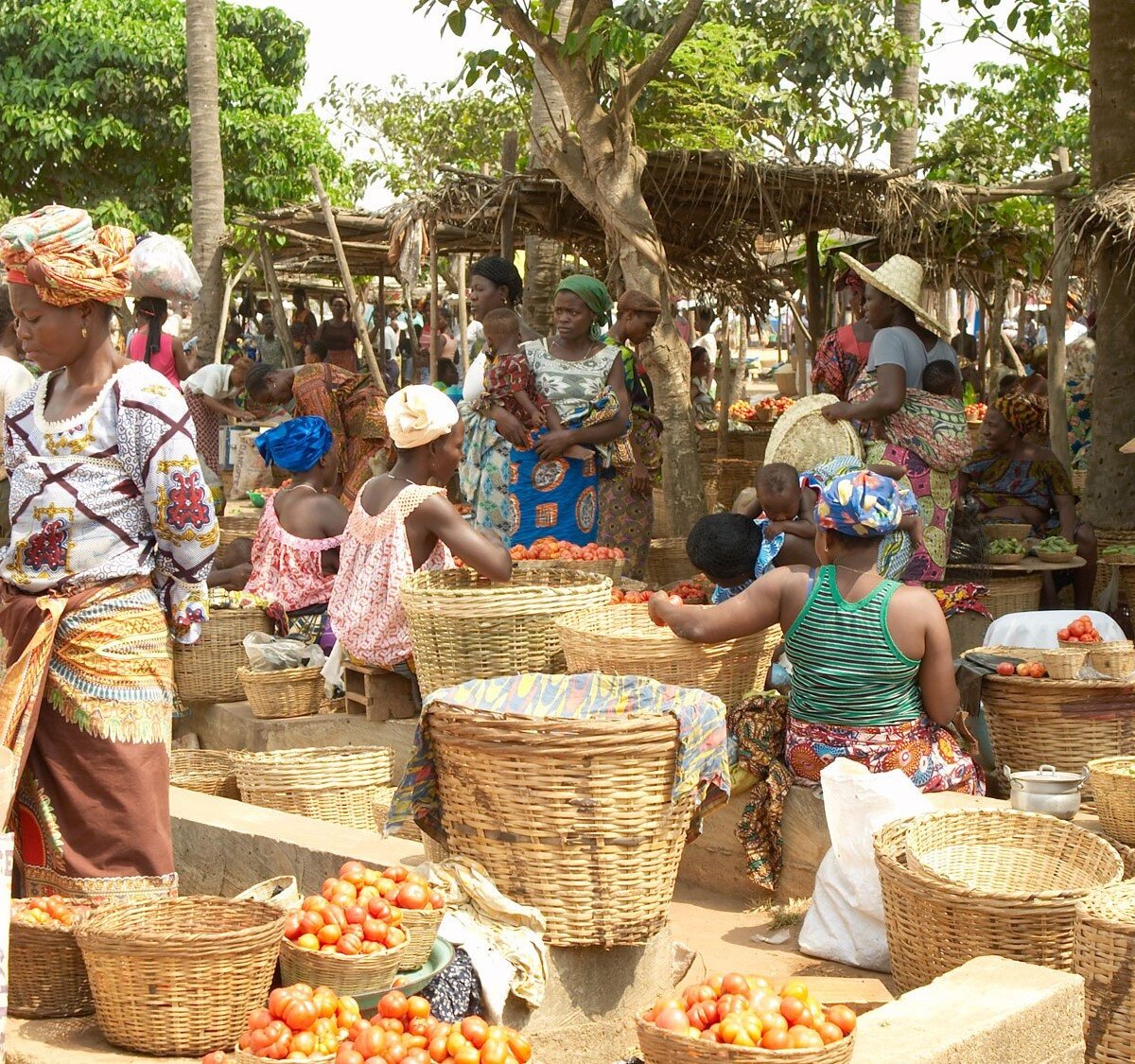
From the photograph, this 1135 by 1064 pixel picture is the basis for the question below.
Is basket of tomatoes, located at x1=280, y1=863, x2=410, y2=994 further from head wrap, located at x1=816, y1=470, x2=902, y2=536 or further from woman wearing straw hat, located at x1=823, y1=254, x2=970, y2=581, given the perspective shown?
woman wearing straw hat, located at x1=823, y1=254, x2=970, y2=581

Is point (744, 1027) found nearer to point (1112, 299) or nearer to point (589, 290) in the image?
point (589, 290)

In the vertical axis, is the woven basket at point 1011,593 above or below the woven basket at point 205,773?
above

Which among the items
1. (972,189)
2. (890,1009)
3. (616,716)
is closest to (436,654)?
(616,716)

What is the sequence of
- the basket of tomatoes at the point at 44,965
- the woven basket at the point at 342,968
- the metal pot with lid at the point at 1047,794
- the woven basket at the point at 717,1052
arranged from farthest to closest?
the metal pot with lid at the point at 1047,794
the basket of tomatoes at the point at 44,965
the woven basket at the point at 342,968
the woven basket at the point at 717,1052

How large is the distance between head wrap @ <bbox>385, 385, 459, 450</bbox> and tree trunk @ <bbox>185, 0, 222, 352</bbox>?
32.9 ft

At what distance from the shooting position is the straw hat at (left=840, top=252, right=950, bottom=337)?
692 centimetres

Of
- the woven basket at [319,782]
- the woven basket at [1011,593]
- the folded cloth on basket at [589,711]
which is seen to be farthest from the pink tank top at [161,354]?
the folded cloth on basket at [589,711]

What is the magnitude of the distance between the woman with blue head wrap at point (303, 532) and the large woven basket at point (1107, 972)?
4.17m

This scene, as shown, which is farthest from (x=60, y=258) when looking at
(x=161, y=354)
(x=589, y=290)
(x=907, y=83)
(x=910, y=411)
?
(x=907, y=83)

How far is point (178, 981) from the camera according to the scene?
325cm

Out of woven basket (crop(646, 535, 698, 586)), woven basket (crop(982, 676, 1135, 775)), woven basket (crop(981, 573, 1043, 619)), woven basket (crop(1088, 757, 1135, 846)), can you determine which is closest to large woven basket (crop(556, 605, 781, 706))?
woven basket (crop(982, 676, 1135, 775))

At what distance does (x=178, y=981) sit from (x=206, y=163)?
13002 millimetres

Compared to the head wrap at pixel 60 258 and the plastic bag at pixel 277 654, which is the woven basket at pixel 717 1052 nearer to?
the head wrap at pixel 60 258

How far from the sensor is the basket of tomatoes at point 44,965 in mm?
3529
